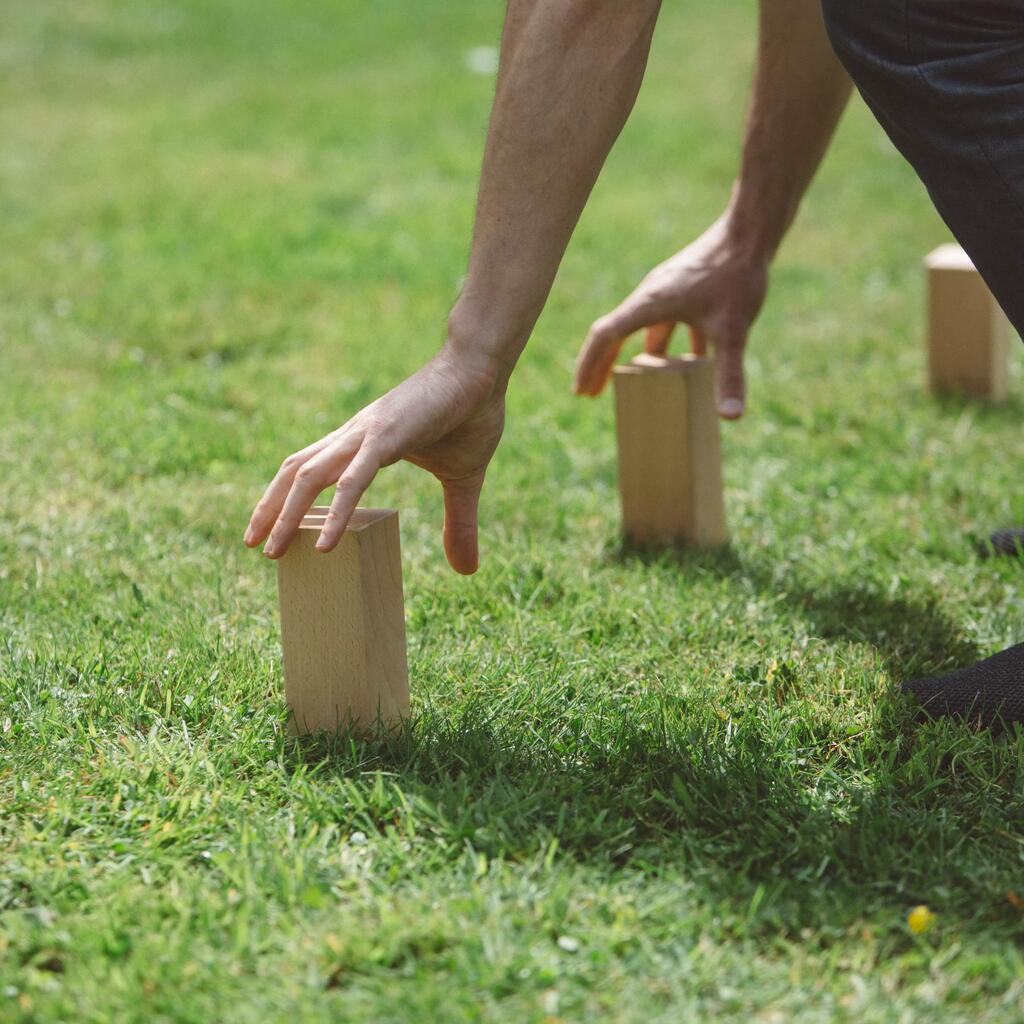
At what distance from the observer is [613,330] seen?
266 centimetres

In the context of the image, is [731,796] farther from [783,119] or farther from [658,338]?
[783,119]

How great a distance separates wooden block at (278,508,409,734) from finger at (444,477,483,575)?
0.16 meters

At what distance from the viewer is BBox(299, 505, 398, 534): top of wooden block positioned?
1869 mm

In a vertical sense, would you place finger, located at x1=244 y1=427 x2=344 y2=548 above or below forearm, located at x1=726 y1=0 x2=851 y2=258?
below

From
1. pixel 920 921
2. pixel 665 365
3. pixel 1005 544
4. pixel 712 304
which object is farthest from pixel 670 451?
pixel 920 921

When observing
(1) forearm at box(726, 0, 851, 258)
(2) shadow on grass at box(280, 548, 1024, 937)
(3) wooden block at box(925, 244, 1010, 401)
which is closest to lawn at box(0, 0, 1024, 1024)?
(2) shadow on grass at box(280, 548, 1024, 937)

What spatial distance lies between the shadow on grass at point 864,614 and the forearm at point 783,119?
0.65 metres

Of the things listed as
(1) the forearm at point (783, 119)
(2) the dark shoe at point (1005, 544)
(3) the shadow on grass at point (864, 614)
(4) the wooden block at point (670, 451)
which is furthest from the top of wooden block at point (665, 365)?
(2) the dark shoe at point (1005, 544)

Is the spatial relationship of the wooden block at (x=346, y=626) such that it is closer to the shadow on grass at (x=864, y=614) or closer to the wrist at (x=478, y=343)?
the wrist at (x=478, y=343)

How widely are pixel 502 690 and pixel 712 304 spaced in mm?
1002

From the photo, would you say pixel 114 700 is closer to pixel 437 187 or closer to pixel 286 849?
pixel 286 849

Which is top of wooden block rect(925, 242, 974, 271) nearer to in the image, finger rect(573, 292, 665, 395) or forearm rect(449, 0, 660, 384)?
finger rect(573, 292, 665, 395)

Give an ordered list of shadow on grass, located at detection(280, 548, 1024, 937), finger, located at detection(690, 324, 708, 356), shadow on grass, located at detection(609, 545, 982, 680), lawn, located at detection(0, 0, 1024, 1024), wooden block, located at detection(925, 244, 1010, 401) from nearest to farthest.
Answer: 1. lawn, located at detection(0, 0, 1024, 1024)
2. shadow on grass, located at detection(280, 548, 1024, 937)
3. shadow on grass, located at detection(609, 545, 982, 680)
4. finger, located at detection(690, 324, 708, 356)
5. wooden block, located at detection(925, 244, 1010, 401)

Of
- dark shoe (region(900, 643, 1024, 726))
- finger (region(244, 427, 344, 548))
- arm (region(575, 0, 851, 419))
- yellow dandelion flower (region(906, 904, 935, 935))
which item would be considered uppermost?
arm (region(575, 0, 851, 419))
